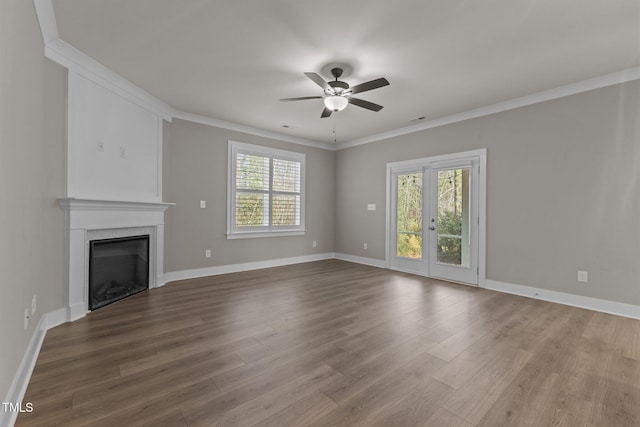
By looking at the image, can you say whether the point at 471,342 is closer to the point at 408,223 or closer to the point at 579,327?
the point at 579,327

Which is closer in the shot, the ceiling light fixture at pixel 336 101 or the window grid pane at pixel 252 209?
the ceiling light fixture at pixel 336 101

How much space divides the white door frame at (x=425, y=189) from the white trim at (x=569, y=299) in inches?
10.4

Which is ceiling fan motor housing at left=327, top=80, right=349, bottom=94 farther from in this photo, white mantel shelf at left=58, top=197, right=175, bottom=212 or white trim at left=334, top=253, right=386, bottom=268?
white trim at left=334, top=253, right=386, bottom=268

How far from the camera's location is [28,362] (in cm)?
200

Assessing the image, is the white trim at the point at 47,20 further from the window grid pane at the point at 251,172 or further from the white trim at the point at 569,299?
the white trim at the point at 569,299

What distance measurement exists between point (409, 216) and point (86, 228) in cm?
487

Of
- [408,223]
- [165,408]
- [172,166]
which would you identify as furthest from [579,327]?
[172,166]

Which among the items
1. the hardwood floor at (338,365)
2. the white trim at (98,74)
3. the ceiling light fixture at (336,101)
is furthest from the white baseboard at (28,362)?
the ceiling light fixture at (336,101)

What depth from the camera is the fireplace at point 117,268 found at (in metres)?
3.32

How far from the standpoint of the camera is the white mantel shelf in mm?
2952

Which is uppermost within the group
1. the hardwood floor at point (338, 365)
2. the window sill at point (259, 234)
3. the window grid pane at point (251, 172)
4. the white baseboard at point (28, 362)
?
the window grid pane at point (251, 172)

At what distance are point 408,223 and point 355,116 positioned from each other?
7.33 feet

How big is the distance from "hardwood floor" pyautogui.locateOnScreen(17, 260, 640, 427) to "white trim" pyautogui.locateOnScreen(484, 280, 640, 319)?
19 cm

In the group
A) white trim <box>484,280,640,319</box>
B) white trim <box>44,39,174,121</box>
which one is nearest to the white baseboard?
white trim <box>44,39,174,121</box>
